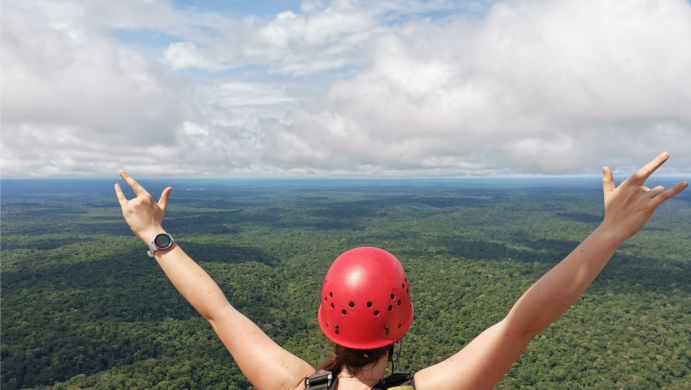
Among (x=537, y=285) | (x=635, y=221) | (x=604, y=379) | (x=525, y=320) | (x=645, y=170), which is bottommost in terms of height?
(x=604, y=379)

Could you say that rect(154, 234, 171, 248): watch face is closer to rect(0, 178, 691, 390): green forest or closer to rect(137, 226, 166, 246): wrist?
rect(137, 226, 166, 246): wrist

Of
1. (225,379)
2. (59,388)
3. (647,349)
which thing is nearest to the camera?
(59,388)

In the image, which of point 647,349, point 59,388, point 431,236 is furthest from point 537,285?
point 431,236

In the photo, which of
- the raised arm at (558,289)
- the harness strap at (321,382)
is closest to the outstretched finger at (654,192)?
the raised arm at (558,289)

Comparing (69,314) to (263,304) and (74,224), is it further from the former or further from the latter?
(74,224)

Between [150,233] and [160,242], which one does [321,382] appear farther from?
[150,233]

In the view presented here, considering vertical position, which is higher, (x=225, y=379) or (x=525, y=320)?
(x=525, y=320)

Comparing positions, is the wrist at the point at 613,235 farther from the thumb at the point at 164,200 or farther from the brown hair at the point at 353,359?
the thumb at the point at 164,200
